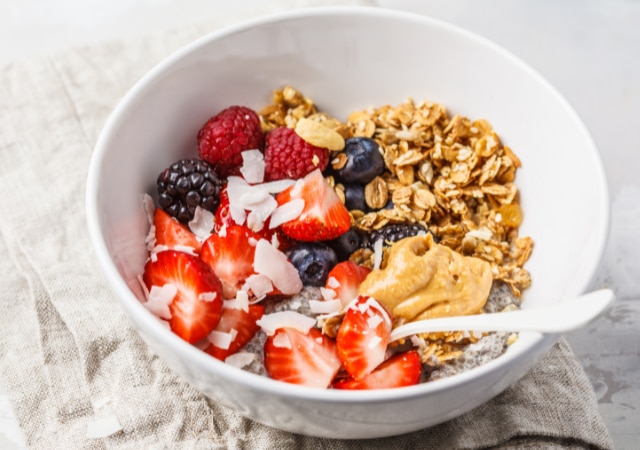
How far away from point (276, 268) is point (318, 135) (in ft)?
0.85

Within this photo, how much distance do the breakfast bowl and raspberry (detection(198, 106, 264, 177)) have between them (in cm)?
6

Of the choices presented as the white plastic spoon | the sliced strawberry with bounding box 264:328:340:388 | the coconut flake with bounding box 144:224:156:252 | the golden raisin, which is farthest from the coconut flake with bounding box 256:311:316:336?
the golden raisin

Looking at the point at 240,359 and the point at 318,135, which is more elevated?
the point at 318,135

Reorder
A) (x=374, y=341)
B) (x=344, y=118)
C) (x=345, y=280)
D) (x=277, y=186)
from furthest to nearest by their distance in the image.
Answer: (x=344, y=118), (x=277, y=186), (x=345, y=280), (x=374, y=341)

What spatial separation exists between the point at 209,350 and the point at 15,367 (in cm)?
38

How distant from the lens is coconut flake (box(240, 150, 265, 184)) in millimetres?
1288

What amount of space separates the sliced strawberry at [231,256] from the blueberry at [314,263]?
0.07 metres

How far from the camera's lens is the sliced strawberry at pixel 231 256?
3.82ft

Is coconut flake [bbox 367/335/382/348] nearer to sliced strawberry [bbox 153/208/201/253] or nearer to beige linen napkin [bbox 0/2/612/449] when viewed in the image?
beige linen napkin [bbox 0/2/612/449]

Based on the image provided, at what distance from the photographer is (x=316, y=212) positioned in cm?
121

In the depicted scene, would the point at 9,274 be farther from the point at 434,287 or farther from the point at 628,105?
the point at 628,105

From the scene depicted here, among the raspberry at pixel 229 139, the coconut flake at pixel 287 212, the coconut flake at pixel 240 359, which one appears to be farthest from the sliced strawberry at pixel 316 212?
the coconut flake at pixel 240 359

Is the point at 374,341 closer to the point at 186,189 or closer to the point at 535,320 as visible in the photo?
the point at 535,320

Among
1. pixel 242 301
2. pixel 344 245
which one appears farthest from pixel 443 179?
pixel 242 301
